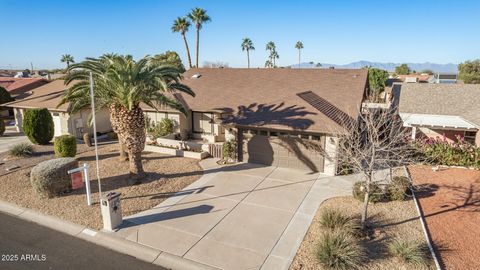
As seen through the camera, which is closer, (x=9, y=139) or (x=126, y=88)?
(x=126, y=88)

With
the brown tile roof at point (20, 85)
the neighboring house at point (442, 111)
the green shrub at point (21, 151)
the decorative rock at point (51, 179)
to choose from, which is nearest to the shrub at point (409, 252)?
the neighboring house at point (442, 111)

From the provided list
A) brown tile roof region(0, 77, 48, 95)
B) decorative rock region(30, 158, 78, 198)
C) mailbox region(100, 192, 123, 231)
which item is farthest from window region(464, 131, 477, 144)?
brown tile roof region(0, 77, 48, 95)

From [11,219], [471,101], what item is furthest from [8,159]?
[471,101]

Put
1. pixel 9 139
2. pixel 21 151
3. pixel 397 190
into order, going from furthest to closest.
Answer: pixel 9 139 → pixel 21 151 → pixel 397 190

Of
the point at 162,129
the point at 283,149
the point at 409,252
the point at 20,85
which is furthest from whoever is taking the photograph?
the point at 20,85

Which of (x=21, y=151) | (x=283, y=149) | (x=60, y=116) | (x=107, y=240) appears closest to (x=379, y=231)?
(x=283, y=149)

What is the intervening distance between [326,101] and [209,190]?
31.2ft

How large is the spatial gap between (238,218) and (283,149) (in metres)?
6.81

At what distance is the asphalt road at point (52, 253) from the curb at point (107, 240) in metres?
0.19

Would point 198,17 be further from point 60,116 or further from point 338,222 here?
point 338,222

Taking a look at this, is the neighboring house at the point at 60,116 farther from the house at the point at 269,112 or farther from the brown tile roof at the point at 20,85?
the brown tile roof at the point at 20,85

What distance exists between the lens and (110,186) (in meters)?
14.9

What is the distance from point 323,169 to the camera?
55.5ft

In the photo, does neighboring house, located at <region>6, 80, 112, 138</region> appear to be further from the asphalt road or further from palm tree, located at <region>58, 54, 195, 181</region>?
the asphalt road
